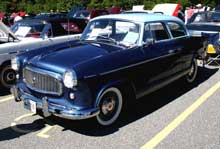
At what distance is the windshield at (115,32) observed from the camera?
5.70 meters

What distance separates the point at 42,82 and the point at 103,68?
35.8 inches

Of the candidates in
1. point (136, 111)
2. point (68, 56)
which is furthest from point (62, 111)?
point (136, 111)

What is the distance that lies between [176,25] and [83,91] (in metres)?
3.19

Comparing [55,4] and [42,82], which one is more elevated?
[55,4]

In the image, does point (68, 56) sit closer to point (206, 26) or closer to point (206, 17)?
point (206, 26)

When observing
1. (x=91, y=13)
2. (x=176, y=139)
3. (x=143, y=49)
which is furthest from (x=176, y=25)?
(x=91, y=13)

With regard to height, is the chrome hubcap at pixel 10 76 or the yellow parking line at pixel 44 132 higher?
the chrome hubcap at pixel 10 76

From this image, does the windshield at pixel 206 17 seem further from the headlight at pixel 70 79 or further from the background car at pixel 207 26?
the headlight at pixel 70 79

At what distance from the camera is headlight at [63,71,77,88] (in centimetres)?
447

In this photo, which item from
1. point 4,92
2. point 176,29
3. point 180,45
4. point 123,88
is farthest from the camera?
point 4,92

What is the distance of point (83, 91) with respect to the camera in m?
4.56

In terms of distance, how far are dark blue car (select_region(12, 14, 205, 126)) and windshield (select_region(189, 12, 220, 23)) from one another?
469 cm

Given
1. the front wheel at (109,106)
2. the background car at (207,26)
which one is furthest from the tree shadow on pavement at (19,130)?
the background car at (207,26)

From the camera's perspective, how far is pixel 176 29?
22.6 ft
